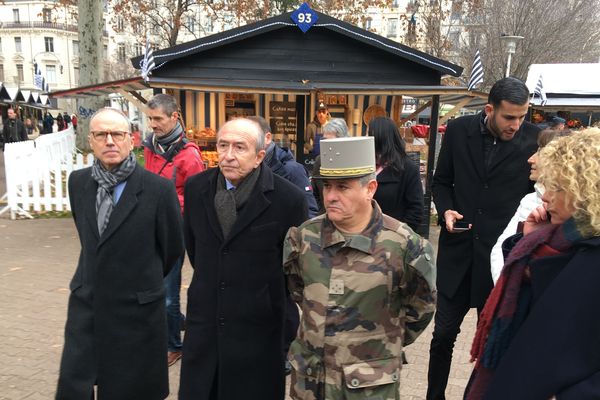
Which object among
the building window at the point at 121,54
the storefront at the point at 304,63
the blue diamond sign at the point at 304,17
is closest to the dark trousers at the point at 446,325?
the storefront at the point at 304,63

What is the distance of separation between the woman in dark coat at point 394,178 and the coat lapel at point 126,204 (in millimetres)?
1780

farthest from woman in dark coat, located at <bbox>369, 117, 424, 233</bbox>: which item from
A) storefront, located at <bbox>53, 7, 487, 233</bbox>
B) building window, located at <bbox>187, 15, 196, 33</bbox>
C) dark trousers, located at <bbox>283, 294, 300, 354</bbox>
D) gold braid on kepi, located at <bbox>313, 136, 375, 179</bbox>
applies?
building window, located at <bbox>187, 15, 196, 33</bbox>

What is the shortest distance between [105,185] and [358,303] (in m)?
1.56

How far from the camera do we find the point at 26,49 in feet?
224

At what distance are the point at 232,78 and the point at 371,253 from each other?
773 centimetres

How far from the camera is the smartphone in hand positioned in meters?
3.14

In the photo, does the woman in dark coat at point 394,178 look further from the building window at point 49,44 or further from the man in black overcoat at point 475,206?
the building window at point 49,44

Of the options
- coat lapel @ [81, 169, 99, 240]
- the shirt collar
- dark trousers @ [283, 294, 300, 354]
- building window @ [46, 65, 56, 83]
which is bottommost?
dark trousers @ [283, 294, 300, 354]

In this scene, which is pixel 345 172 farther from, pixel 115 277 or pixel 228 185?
pixel 115 277

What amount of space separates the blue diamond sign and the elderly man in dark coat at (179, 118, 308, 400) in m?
6.86

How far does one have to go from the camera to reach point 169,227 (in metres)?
2.89

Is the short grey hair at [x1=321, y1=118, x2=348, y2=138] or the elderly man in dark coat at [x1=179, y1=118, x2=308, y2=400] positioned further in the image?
the short grey hair at [x1=321, y1=118, x2=348, y2=138]

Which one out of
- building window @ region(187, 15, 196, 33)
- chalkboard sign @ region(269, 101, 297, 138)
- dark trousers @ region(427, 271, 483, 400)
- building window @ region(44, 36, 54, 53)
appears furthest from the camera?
building window @ region(44, 36, 54, 53)

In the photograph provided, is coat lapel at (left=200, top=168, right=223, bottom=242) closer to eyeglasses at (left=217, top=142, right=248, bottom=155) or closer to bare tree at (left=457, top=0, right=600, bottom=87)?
eyeglasses at (left=217, top=142, right=248, bottom=155)
